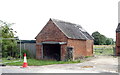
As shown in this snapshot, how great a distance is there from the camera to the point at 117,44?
105 feet

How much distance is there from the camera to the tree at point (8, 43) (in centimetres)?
2292

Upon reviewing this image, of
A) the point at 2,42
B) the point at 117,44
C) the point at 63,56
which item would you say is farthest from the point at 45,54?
the point at 117,44

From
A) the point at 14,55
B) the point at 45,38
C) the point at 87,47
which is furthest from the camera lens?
the point at 87,47

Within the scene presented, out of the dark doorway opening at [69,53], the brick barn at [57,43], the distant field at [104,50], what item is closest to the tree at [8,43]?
the brick barn at [57,43]

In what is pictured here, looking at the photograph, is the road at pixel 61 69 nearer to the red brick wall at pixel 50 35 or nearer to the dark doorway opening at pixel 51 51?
the red brick wall at pixel 50 35

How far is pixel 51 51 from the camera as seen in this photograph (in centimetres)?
2366

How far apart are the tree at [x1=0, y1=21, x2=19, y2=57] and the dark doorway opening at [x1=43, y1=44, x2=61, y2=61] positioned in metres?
3.40

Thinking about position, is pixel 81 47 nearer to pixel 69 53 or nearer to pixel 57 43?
pixel 69 53

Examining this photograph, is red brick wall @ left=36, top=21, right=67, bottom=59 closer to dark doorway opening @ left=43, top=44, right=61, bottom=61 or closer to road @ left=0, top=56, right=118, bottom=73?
dark doorway opening @ left=43, top=44, right=61, bottom=61

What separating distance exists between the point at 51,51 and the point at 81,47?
13.0 ft

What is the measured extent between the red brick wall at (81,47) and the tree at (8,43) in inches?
265

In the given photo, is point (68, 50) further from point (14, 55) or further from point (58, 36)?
point (14, 55)

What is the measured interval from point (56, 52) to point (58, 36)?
8.41ft

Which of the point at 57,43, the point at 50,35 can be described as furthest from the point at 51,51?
the point at 57,43
